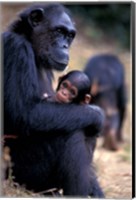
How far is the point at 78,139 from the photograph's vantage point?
4.12 meters

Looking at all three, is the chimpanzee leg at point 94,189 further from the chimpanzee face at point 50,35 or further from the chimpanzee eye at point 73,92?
the chimpanzee face at point 50,35

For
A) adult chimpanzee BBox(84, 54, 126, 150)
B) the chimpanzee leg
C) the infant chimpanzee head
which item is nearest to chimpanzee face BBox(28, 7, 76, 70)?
the infant chimpanzee head

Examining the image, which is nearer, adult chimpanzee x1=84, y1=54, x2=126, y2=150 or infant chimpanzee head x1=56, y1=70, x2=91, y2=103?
infant chimpanzee head x1=56, y1=70, x2=91, y2=103

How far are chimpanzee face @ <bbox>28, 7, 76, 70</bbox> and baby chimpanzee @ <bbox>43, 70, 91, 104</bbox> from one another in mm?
118

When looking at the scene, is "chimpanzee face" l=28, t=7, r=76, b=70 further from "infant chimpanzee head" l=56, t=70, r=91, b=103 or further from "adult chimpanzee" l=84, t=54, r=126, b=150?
"adult chimpanzee" l=84, t=54, r=126, b=150

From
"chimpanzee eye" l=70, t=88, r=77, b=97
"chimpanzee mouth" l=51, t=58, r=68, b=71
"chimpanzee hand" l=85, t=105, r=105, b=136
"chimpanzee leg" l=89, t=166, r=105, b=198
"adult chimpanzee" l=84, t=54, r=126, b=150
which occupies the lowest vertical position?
"adult chimpanzee" l=84, t=54, r=126, b=150

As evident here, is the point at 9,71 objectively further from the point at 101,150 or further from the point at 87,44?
the point at 87,44

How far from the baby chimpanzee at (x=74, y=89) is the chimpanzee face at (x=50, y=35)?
0.12 metres

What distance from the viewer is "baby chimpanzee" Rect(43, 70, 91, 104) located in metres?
4.29

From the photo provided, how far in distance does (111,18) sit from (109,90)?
138 inches

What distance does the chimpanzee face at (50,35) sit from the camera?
432 centimetres

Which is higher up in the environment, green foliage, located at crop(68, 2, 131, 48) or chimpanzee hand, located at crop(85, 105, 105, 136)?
chimpanzee hand, located at crop(85, 105, 105, 136)

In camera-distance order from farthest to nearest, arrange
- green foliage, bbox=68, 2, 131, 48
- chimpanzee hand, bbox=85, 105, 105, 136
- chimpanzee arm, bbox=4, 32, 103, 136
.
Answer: green foliage, bbox=68, 2, 131, 48 < chimpanzee hand, bbox=85, 105, 105, 136 < chimpanzee arm, bbox=4, 32, 103, 136

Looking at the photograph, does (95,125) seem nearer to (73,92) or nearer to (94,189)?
(73,92)
